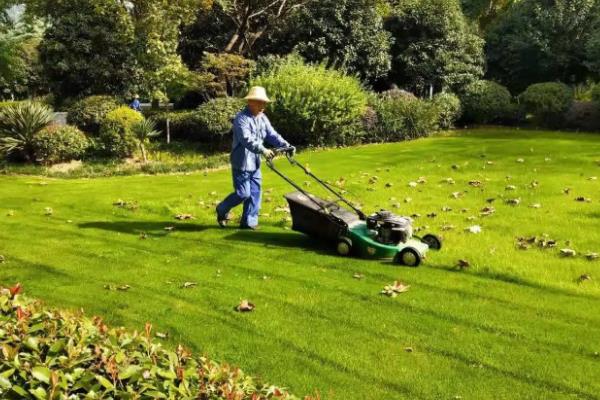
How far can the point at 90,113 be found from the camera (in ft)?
64.6

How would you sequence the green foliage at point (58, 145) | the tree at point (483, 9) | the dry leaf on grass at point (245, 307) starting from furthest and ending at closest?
the tree at point (483, 9) → the green foliage at point (58, 145) → the dry leaf on grass at point (245, 307)

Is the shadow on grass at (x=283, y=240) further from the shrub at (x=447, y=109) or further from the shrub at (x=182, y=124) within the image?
the shrub at (x=447, y=109)

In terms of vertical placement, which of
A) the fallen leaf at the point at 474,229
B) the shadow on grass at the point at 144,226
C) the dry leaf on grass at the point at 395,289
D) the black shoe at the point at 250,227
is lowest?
the dry leaf on grass at the point at 395,289

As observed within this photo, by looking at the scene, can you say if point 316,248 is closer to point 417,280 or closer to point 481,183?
point 417,280

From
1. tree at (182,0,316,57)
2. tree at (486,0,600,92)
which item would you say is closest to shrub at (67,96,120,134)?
tree at (182,0,316,57)

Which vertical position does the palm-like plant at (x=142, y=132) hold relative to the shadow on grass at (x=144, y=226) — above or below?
above

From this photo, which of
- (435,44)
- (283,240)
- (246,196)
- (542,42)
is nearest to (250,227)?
(246,196)

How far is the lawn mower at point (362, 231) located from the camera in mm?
7180

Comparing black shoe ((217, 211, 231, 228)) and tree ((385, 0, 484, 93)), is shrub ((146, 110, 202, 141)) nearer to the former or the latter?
black shoe ((217, 211, 231, 228))

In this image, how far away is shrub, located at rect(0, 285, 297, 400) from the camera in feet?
8.13

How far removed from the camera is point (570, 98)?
74.5 ft

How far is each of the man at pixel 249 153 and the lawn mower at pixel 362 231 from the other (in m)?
0.92

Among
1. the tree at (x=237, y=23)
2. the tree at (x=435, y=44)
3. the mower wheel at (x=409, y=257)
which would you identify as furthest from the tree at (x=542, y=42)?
the mower wheel at (x=409, y=257)

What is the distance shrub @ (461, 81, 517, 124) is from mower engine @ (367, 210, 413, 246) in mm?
17746
